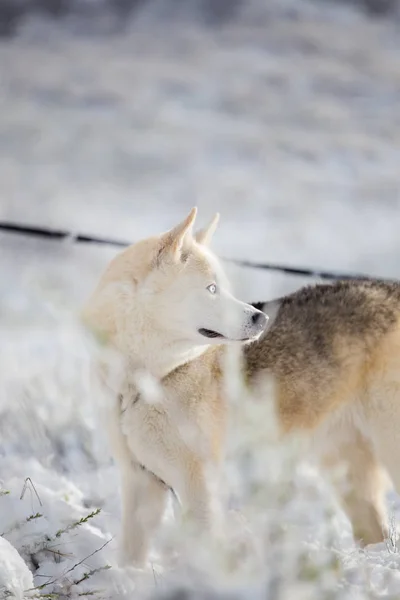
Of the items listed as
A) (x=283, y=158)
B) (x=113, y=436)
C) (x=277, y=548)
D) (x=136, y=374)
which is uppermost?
(x=277, y=548)

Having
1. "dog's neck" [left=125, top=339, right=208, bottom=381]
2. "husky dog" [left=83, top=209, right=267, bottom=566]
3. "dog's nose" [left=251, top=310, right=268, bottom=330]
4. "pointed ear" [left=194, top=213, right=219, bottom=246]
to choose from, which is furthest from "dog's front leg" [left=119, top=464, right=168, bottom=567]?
"pointed ear" [left=194, top=213, right=219, bottom=246]

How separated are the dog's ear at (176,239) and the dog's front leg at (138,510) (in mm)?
1128

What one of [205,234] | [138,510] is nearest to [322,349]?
Answer: [205,234]

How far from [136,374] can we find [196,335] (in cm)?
37

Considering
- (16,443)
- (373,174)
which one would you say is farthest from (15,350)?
(373,174)

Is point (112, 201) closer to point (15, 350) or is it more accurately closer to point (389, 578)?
point (15, 350)

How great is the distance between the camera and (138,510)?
13.6 feet

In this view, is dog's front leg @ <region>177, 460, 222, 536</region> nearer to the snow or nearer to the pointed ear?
the snow

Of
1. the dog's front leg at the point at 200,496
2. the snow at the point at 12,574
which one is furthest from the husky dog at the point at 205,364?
the snow at the point at 12,574

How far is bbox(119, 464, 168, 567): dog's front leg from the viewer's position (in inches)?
162

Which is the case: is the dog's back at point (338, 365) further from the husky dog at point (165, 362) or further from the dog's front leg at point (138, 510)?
the dog's front leg at point (138, 510)

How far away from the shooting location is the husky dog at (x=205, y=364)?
12.8 feet

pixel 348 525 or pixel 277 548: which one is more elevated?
pixel 277 548

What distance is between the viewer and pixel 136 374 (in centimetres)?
400
